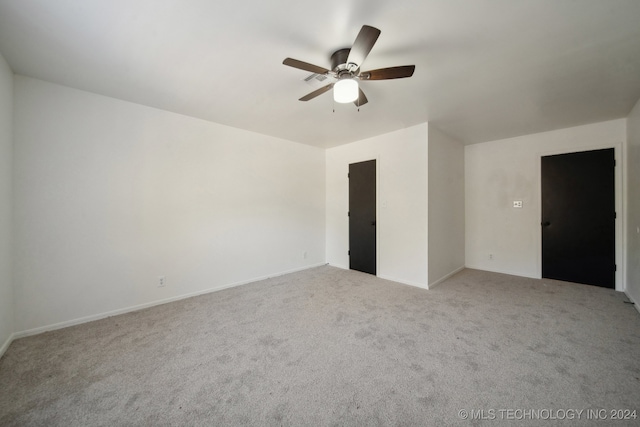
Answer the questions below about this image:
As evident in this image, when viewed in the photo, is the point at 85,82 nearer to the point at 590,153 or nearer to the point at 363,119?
the point at 363,119

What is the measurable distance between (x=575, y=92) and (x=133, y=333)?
5.17 meters

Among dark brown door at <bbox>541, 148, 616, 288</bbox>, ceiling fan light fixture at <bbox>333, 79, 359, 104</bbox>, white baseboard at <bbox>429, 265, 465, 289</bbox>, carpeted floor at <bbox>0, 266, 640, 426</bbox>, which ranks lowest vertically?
carpeted floor at <bbox>0, 266, 640, 426</bbox>

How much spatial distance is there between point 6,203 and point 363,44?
10.6ft

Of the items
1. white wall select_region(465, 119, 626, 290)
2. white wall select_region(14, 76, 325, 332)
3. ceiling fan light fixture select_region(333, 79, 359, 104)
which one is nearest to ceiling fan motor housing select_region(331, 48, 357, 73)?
ceiling fan light fixture select_region(333, 79, 359, 104)

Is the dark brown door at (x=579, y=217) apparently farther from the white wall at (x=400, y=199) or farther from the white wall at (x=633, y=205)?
the white wall at (x=400, y=199)

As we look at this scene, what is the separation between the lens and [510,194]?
13.6ft

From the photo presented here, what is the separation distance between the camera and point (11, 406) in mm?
1430

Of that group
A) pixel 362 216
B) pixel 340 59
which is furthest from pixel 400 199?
pixel 340 59

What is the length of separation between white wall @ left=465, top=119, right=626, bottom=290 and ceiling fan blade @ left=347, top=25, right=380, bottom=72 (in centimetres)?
389

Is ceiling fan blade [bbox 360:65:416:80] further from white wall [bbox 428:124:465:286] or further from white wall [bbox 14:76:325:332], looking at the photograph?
white wall [bbox 14:76:325:332]

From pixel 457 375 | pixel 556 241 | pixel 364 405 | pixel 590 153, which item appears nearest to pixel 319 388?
pixel 364 405

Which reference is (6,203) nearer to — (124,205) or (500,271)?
(124,205)

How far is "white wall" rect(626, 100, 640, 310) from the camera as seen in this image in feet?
9.01

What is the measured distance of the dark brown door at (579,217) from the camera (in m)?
3.39
